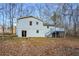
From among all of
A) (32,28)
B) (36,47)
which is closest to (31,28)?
(32,28)

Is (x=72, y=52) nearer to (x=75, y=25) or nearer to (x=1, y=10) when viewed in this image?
(x=75, y=25)

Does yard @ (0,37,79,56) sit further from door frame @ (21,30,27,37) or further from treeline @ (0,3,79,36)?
treeline @ (0,3,79,36)

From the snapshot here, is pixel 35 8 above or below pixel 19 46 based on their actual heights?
above

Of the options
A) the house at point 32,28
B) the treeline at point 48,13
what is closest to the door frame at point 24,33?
the house at point 32,28

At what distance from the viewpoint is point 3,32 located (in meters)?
1.90

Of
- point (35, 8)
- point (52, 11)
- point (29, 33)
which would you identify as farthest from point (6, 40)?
point (52, 11)

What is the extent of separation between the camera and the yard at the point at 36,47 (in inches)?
74.9

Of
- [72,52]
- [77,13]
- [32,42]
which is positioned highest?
[77,13]

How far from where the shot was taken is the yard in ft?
6.24

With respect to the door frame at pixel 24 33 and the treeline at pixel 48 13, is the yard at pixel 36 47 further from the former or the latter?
the treeline at pixel 48 13

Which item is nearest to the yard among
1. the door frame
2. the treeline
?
the door frame

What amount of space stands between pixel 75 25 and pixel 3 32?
2.87 feet

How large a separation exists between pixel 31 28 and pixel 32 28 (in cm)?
1

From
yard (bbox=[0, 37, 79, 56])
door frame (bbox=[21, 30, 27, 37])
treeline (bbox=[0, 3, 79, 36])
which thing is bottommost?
yard (bbox=[0, 37, 79, 56])
